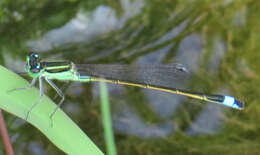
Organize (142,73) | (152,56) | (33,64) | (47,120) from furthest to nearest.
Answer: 1. (152,56)
2. (142,73)
3. (33,64)
4. (47,120)

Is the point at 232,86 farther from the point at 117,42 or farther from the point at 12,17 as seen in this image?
the point at 12,17

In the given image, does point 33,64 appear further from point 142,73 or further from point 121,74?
point 142,73

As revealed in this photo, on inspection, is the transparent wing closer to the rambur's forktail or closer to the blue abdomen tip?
the rambur's forktail

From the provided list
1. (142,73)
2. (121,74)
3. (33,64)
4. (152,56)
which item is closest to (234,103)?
(142,73)

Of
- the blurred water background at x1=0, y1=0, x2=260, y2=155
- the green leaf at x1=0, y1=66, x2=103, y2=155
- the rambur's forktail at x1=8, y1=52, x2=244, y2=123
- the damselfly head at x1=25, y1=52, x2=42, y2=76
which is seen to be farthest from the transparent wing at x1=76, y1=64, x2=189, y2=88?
the green leaf at x1=0, y1=66, x2=103, y2=155

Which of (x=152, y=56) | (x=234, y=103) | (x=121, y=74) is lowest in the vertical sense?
(x=234, y=103)
